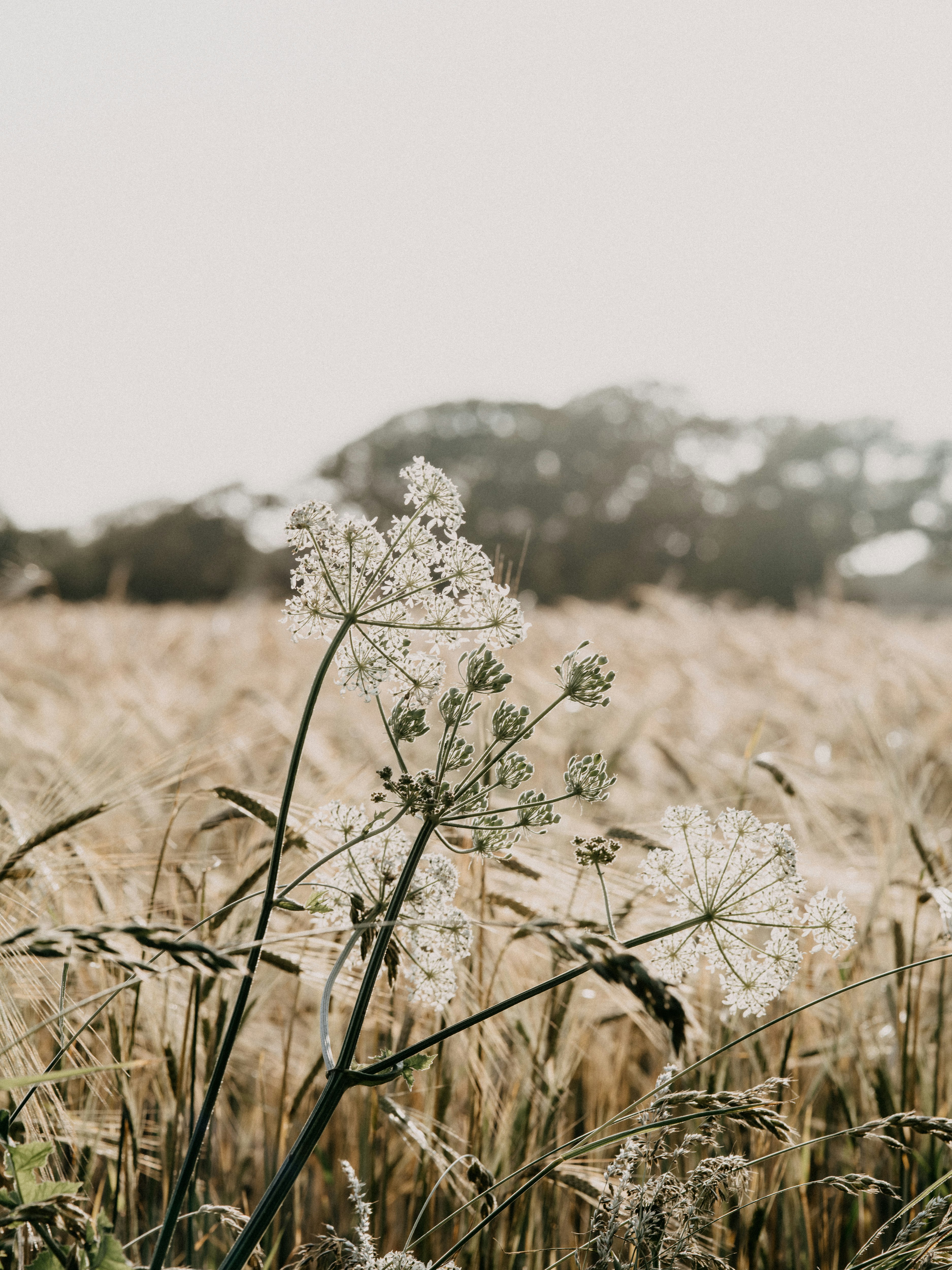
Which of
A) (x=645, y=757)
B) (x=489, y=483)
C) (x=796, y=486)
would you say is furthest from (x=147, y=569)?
(x=645, y=757)

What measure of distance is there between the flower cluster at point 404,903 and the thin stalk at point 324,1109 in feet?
0.16

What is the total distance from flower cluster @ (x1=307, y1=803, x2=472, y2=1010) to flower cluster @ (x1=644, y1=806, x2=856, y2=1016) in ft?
0.47

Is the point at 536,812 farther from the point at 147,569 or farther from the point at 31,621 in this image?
the point at 147,569

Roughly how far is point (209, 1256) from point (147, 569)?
2185cm

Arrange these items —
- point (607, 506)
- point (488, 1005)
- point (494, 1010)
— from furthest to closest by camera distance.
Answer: point (607, 506) → point (488, 1005) → point (494, 1010)

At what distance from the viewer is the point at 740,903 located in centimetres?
59

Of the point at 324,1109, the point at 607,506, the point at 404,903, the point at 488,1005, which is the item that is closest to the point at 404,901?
the point at 404,903

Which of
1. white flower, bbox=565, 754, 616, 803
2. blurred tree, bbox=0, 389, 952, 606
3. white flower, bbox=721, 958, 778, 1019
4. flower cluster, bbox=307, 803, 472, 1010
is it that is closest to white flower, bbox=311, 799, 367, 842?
flower cluster, bbox=307, 803, 472, 1010

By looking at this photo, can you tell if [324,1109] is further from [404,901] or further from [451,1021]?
[451,1021]

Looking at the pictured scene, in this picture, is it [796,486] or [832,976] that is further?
[796,486]

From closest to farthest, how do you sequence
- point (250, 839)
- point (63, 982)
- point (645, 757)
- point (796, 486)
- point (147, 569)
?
point (63, 982), point (250, 839), point (645, 757), point (147, 569), point (796, 486)

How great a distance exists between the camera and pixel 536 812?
22.0 inches

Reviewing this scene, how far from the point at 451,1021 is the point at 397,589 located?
27.9 inches

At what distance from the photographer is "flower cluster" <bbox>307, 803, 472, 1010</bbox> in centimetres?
58
